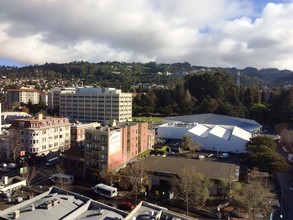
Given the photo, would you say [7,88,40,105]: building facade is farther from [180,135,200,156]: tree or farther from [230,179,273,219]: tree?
[230,179,273,219]: tree

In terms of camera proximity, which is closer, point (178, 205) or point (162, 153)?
point (178, 205)

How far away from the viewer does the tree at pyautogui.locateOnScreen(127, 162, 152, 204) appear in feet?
92.0

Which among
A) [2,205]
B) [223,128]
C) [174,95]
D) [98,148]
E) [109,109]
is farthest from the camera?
[174,95]

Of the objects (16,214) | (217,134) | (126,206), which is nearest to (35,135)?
(126,206)

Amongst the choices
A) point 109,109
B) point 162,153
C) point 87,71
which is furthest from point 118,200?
point 87,71

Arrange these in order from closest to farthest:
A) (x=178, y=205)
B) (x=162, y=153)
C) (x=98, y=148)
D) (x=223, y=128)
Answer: (x=178, y=205) < (x=98, y=148) < (x=162, y=153) < (x=223, y=128)

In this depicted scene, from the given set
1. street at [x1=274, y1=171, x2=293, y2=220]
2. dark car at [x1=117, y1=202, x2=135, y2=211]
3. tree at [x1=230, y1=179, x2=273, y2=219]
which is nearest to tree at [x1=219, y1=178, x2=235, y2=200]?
tree at [x1=230, y1=179, x2=273, y2=219]

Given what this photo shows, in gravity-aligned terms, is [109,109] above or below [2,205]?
above

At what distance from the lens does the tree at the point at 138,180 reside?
92.0ft

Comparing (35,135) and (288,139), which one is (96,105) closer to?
(35,135)

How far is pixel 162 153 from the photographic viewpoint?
4247cm

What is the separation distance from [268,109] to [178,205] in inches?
2086

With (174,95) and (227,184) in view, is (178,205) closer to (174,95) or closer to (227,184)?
(227,184)

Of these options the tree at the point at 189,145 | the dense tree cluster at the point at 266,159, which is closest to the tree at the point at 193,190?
the dense tree cluster at the point at 266,159
